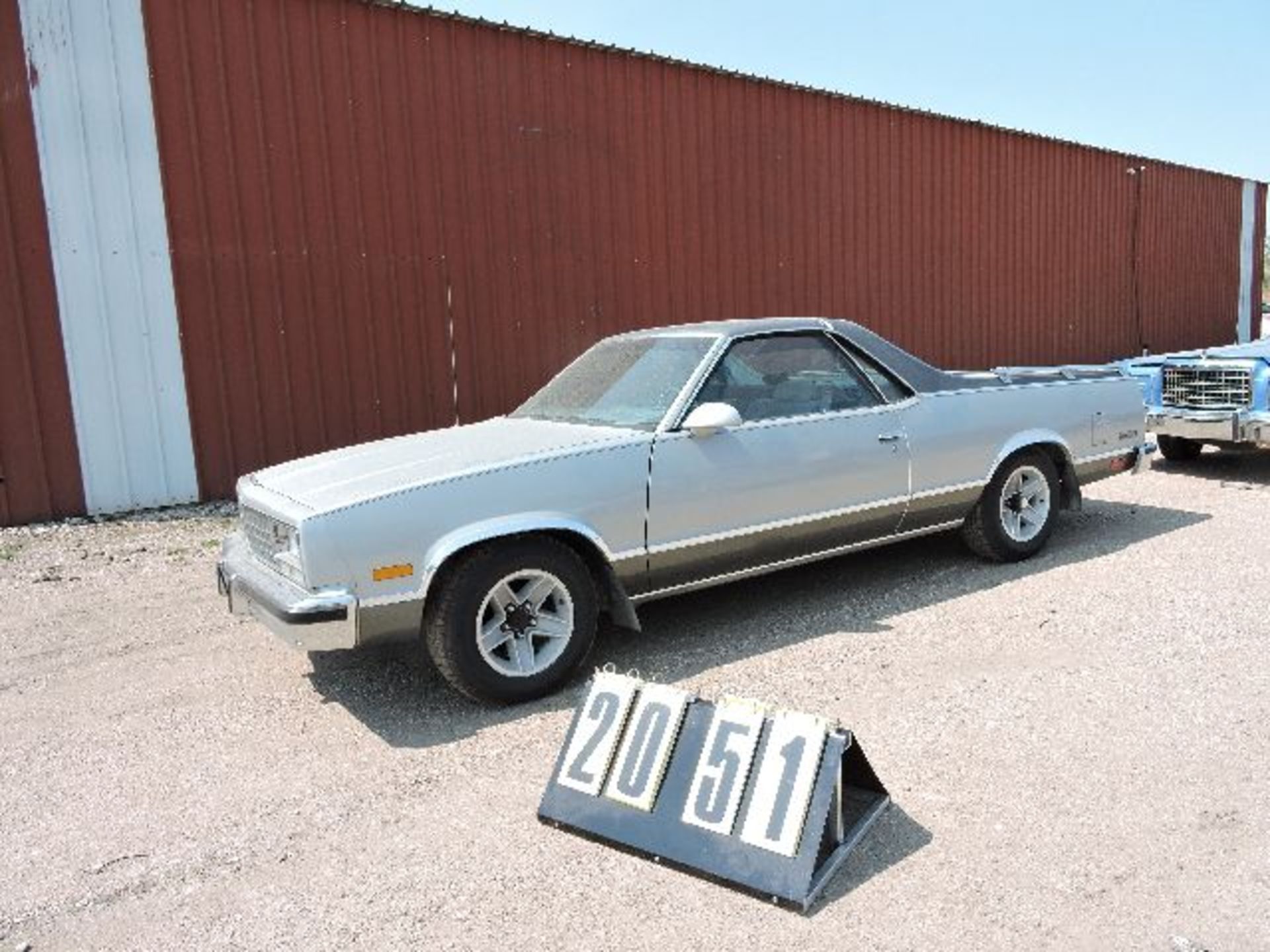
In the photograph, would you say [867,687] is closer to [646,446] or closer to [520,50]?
[646,446]

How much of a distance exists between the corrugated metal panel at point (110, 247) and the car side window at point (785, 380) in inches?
200

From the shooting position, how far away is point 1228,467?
822cm

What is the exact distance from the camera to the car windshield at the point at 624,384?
4.25 meters

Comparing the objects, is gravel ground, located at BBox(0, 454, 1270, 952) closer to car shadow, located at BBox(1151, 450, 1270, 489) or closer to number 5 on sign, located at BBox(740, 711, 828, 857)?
number 5 on sign, located at BBox(740, 711, 828, 857)

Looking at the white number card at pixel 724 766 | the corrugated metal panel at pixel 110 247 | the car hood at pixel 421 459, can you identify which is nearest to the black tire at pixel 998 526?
the car hood at pixel 421 459

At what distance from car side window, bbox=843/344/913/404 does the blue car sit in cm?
320

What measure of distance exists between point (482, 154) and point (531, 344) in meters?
1.75

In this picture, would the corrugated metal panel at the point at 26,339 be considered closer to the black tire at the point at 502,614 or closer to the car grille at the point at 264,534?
the car grille at the point at 264,534

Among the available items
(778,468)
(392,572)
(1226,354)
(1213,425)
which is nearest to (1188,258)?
(1226,354)

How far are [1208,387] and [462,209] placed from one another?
632 centimetres

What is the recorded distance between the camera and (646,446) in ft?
13.0

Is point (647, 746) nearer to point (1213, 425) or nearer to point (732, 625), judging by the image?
point (732, 625)

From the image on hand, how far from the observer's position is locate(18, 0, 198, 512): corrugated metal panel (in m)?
7.00

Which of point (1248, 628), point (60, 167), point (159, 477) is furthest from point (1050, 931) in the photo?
point (60, 167)
